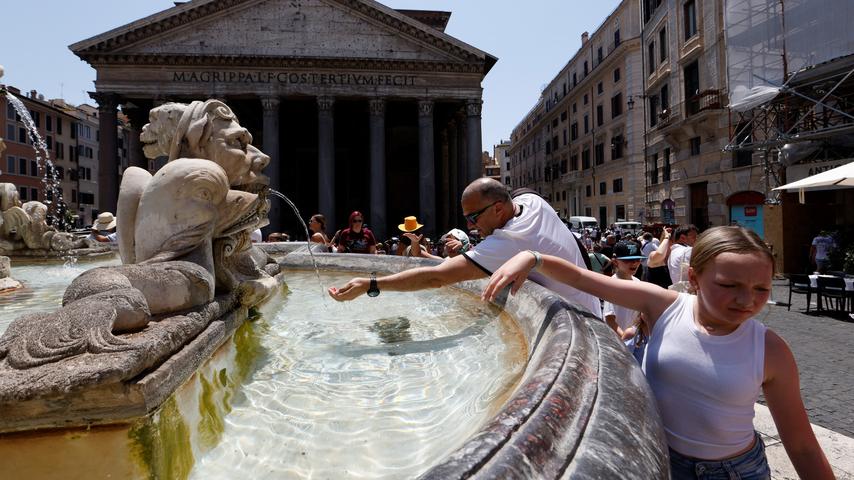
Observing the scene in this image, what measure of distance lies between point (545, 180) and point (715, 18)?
114ft

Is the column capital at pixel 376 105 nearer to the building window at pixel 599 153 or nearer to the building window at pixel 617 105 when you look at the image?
the building window at pixel 617 105

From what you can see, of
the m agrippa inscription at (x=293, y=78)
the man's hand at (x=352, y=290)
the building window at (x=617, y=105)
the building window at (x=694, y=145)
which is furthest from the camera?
the building window at (x=617, y=105)

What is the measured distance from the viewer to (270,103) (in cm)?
2473

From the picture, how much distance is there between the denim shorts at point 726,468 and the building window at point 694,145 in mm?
22382

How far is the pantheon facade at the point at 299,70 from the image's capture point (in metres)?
24.1

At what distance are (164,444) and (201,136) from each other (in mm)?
1936

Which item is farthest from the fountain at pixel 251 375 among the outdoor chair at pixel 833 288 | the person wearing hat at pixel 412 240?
the outdoor chair at pixel 833 288

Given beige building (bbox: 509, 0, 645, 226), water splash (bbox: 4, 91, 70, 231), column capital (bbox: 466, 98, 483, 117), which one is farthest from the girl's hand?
beige building (bbox: 509, 0, 645, 226)

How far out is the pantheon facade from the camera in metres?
24.1

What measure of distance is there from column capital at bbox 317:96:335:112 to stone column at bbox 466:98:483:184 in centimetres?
693

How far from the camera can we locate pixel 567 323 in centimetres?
166

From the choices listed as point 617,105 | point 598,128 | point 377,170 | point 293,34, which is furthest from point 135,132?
point 598,128

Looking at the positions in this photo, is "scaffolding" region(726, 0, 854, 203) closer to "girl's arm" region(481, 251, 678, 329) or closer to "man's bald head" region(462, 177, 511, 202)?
"man's bald head" region(462, 177, 511, 202)

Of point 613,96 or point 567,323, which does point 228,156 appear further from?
point 613,96
